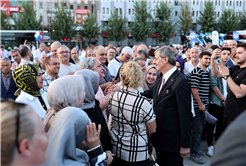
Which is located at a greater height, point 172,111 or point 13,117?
point 13,117

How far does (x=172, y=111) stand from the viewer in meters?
2.88

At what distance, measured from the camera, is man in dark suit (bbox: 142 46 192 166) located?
2.79 metres

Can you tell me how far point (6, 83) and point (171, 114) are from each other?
4148 millimetres

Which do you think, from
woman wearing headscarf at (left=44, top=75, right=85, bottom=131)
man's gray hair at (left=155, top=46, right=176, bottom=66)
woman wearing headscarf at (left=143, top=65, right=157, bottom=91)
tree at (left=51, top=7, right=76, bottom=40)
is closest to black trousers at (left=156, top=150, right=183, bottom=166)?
man's gray hair at (left=155, top=46, right=176, bottom=66)

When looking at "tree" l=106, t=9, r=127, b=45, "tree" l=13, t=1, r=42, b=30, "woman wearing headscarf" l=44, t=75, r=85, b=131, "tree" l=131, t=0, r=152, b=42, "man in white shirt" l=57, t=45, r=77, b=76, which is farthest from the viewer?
"tree" l=131, t=0, r=152, b=42

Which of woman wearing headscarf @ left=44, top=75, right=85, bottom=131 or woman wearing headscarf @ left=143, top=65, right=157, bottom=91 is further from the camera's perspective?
woman wearing headscarf @ left=143, top=65, right=157, bottom=91

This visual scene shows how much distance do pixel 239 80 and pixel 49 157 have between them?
311 cm

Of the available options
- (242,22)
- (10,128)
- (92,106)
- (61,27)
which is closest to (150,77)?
(92,106)

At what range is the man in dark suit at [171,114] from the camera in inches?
110

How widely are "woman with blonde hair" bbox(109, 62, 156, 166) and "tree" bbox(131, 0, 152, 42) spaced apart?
40032 mm

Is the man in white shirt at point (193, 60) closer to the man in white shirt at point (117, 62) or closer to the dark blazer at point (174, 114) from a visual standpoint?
the man in white shirt at point (117, 62)

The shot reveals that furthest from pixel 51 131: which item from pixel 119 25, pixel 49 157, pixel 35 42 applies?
pixel 119 25

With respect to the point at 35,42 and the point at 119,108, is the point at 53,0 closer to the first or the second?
the point at 35,42

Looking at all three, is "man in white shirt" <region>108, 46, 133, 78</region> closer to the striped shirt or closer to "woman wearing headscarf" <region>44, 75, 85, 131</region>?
the striped shirt
